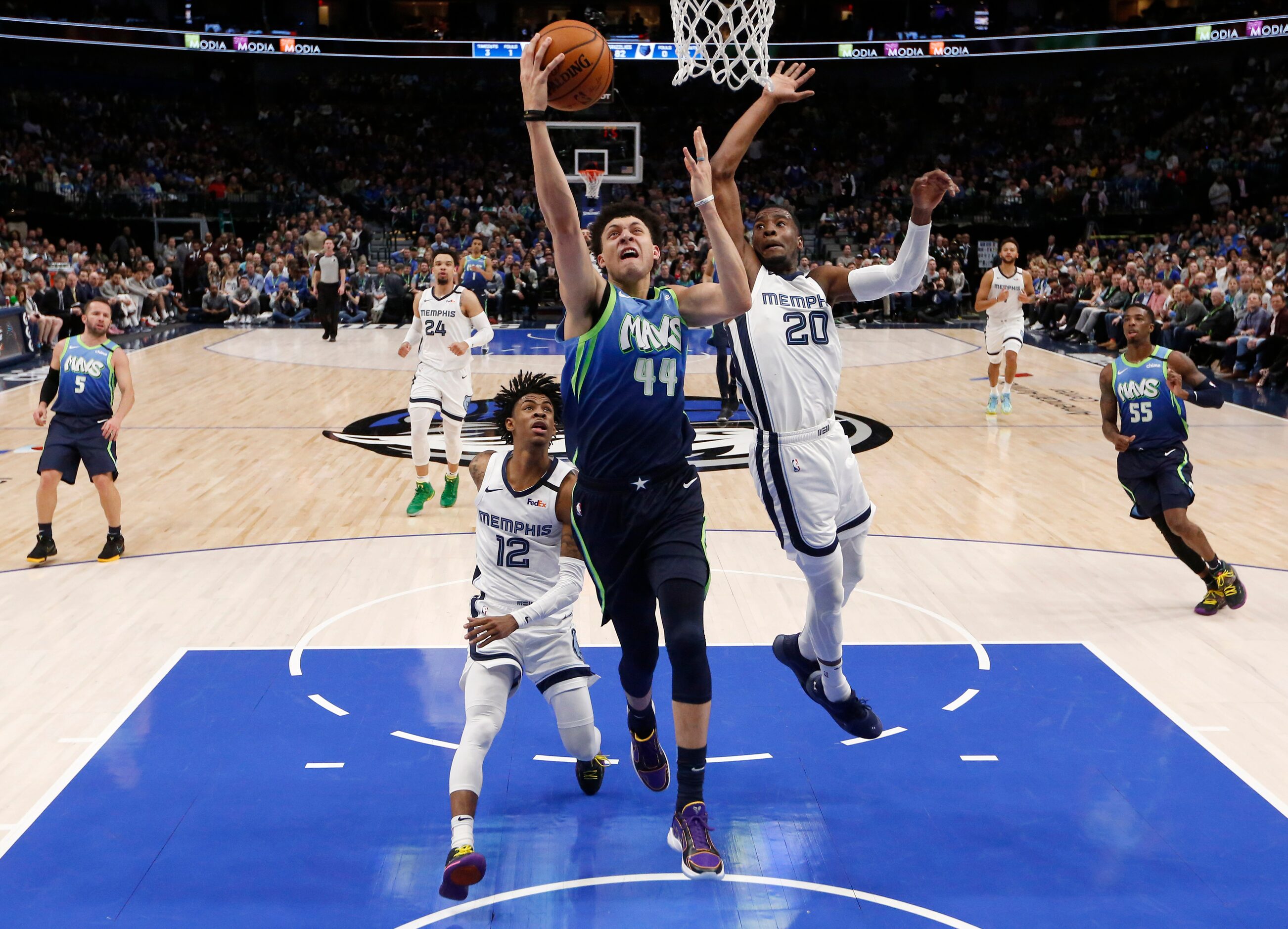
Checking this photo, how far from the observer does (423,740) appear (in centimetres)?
479

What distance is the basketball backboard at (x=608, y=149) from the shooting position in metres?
23.9

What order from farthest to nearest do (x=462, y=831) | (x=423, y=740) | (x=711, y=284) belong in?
(x=423, y=740) → (x=711, y=284) → (x=462, y=831)

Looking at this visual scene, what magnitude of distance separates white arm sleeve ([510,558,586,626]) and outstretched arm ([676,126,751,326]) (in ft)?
3.08

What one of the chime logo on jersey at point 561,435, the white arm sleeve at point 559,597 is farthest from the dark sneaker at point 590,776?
the chime logo on jersey at point 561,435

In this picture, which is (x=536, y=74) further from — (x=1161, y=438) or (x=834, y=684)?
(x=1161, y=438)


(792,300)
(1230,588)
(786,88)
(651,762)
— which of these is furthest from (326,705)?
(1230,588)

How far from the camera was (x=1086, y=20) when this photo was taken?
34.4m

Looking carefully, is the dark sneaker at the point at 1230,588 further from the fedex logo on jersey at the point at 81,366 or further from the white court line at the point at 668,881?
the fedex logo on jersey at the point at 81,366

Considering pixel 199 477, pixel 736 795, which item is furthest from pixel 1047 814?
pixel 199 477

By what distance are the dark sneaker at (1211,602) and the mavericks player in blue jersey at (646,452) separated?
364cm

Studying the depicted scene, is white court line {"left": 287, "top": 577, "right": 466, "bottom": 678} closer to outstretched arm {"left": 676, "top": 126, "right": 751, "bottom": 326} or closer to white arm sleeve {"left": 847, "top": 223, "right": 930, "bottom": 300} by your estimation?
outstretched arm {"left": 676, "top": 126, "right": 751, "bottom": 326}

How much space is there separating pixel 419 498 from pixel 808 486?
15.6ft

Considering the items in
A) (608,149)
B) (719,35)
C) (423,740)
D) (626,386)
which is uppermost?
(608,149)

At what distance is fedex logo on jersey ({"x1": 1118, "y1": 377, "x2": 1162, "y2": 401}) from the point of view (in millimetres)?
6469
